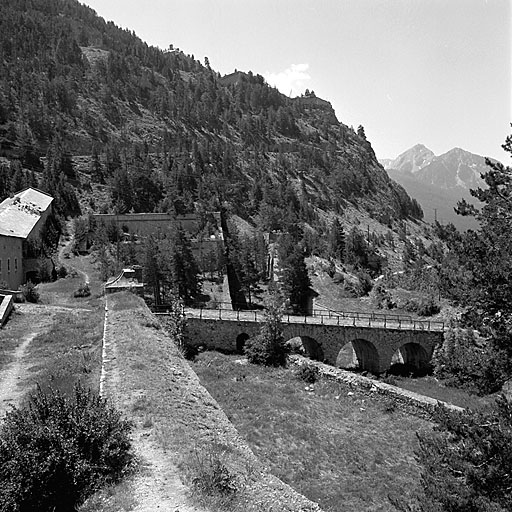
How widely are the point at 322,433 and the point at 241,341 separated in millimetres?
11749

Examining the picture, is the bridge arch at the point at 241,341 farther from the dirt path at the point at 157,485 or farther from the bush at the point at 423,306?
the dirt path at the point at 157,485

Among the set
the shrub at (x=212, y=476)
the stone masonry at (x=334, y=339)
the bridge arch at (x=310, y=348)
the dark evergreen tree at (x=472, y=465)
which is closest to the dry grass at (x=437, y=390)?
the stone masonry at (x=334, y=339)

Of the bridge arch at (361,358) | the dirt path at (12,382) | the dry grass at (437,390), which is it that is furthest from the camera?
the bridge arch at (361,358)

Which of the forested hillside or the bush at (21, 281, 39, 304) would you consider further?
the forested hillside

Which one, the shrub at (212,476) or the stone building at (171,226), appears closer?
the shrub at (212,476)

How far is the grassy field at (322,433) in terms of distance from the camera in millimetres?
14148

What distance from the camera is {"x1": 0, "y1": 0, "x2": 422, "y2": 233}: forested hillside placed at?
7181 centimetres

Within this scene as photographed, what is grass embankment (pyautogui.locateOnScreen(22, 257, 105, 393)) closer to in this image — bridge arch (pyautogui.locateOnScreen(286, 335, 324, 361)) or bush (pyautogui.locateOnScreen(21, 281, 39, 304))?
bush (pyautogui.locateOnScreen(21, 281, 39, 304))

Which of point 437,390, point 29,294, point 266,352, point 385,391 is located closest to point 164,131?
point 29,294

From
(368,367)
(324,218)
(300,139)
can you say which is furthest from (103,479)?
(300,139)

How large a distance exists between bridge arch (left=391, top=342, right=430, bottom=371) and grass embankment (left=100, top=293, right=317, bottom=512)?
67.1ft

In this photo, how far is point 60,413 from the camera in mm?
7910

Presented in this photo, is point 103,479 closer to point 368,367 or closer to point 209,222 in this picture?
point 368,367

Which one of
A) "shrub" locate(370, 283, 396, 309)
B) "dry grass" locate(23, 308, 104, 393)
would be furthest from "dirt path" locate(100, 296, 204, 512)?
"shrub" locate(370, 283, 396, 309)
